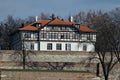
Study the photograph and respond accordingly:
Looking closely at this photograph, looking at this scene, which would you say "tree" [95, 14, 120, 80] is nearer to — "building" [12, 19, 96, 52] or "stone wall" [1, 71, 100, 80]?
"stone wall" [1, 71, 100, 80]

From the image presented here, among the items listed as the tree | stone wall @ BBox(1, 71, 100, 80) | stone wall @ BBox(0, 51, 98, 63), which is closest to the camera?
stone wall @ BBox(1, 71, 100, 80)

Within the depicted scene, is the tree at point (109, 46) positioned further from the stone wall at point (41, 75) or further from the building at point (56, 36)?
the building at point (56, 36)

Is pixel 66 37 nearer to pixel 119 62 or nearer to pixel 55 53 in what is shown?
pixel 55 53

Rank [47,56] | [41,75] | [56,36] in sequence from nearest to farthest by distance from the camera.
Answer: [41,75] → [47,56] → [56,36]

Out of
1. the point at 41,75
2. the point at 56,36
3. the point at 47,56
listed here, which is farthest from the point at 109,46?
the point at 56,36

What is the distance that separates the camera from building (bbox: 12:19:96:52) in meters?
75.9

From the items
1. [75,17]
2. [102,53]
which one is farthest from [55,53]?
[75,17]

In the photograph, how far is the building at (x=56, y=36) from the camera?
7594 centimetres

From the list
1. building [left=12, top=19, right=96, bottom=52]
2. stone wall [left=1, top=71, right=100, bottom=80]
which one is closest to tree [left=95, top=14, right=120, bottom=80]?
stone wall [left=1, top=71, right=100, bottom=80]

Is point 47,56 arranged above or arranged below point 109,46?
below

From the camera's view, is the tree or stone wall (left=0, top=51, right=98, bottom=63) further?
stone wall (left=0, top=51, right=98, bottom=63)

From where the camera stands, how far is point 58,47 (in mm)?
76125

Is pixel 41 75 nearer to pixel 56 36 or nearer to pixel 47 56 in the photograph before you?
pixel 47 56

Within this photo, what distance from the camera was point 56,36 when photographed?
7694 centimetres
